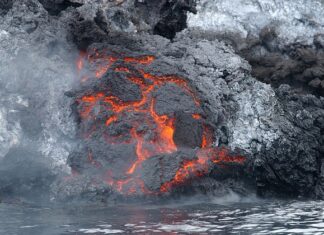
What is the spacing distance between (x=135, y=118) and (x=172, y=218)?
4.17 metres

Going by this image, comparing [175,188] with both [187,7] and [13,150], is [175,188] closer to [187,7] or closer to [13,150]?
[13,150]

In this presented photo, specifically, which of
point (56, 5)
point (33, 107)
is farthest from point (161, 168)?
point (56, 5)

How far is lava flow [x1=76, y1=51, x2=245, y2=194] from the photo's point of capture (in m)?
14.6

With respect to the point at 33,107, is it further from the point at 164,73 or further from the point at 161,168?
the point at 161,168

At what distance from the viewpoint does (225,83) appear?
664 inches

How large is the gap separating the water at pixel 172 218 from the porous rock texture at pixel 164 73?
127 centimetres

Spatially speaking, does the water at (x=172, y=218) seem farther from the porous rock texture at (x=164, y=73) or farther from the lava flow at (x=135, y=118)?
the porous rock texture at (x=164, y=73)

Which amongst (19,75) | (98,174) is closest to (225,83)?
(98,174)

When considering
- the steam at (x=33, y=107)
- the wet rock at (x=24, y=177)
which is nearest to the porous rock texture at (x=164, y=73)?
the steam at (x=33, y=107)

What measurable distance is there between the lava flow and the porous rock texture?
0.25 meters

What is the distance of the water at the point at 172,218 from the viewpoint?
33.9 ft

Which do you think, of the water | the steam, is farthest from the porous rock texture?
the water

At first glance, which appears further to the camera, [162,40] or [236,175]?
[162,40]

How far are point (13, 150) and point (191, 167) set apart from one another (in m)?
4.50
